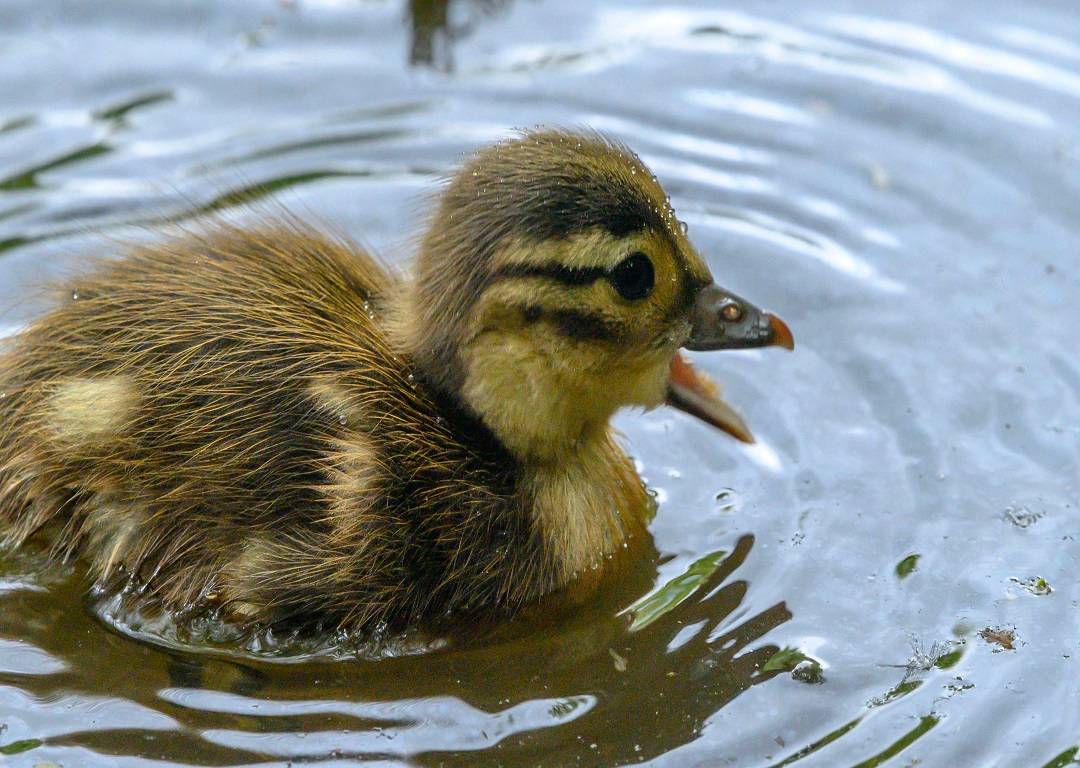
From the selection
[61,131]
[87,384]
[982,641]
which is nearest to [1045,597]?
[982,641]

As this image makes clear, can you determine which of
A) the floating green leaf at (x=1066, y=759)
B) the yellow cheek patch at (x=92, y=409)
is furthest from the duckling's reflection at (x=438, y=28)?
the floating green leaf at (x=1066, y=759)

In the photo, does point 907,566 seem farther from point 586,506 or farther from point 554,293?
point 554,293

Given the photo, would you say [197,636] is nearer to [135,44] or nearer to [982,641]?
[982,641]

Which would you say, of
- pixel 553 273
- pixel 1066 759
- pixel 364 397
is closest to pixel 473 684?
pixel 364 397

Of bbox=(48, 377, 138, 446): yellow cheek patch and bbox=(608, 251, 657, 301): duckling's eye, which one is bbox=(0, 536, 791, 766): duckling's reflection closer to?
bbox=(48, 377, 138, 446): yellow cheek patch

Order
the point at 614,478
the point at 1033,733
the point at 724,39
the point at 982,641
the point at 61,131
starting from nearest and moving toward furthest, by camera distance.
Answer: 1. the point at 1033,733
2. the point at 982,641
3. the point at 614,478
4. the point at 61,131
5. the point at 724,39

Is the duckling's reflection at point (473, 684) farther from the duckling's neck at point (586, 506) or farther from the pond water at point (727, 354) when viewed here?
the duckling's neck at point (586, 506)
